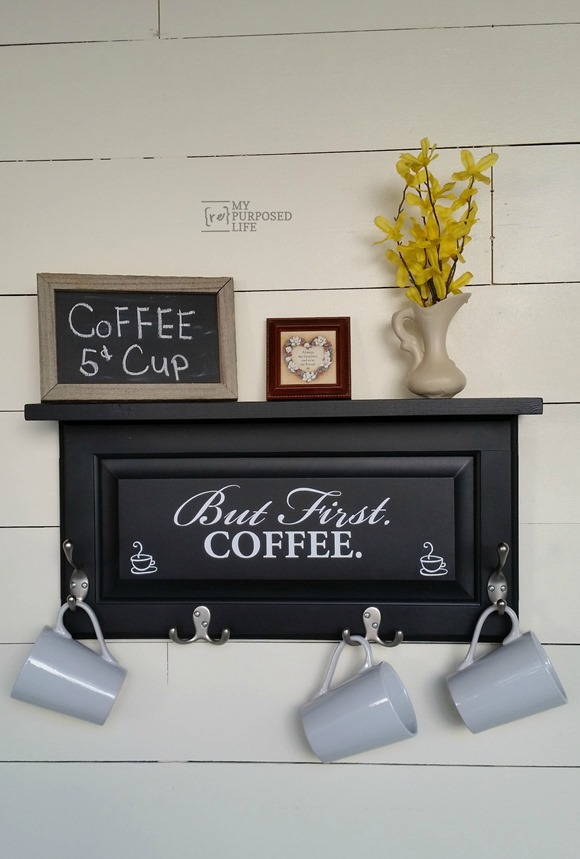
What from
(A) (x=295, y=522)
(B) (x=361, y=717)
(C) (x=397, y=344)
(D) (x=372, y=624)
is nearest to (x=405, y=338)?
(C) (x=397, y=344)

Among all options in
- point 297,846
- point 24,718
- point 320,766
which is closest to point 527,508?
point 320,766

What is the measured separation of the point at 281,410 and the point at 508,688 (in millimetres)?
496

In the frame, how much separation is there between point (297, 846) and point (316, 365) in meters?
0.74

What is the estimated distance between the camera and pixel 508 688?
97cm

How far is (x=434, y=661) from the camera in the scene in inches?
42.3

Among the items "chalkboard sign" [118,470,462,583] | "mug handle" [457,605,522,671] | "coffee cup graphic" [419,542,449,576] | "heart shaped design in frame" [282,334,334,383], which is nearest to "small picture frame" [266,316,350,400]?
"heart shaped design in frame" [282,334,334,383]

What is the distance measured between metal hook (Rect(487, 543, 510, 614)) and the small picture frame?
13.1 inches

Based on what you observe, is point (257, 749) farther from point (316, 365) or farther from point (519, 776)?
point (316, 365)

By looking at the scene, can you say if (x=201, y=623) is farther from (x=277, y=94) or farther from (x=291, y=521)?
(x=277, y=94)

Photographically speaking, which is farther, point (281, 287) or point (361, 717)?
point (281, 287)

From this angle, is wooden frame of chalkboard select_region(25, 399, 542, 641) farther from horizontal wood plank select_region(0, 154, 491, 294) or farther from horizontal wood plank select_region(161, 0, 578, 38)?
horizontal wood plank select_region(161, 0, 578, 38)

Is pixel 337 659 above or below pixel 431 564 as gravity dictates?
below

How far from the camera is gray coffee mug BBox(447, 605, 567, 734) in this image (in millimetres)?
966

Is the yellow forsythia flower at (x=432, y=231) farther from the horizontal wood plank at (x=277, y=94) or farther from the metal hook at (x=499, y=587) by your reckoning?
the metal hook at (x=499, y=587)
